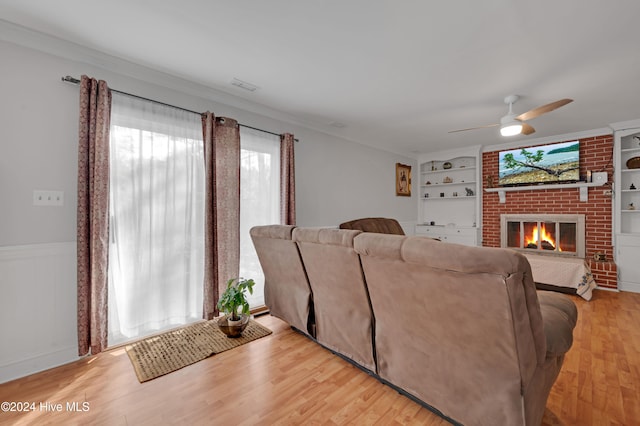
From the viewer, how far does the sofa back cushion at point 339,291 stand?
1815 millimetres

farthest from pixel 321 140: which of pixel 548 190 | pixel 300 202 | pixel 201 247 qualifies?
pixel 548 190

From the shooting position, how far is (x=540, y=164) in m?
4.86

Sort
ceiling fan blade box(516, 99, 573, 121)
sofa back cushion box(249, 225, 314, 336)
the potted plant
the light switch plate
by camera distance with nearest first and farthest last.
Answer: the light switch plate < sofa back cushion box(249, 225, 314, 336) < the potted plant < ceiling fan blade box(516, 99, 573, 121)

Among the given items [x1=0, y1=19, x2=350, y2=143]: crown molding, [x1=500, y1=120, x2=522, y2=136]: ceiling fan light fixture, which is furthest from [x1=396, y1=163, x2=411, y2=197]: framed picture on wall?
[x1=0, y1=19, x2=350, y2=143]: crown molding

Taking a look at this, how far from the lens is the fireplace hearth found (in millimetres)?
4516

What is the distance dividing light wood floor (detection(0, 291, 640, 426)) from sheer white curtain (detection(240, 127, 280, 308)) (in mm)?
1081

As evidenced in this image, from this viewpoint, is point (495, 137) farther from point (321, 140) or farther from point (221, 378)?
point (221, 378)

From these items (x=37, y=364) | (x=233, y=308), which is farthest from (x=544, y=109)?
(x=37, y=364)

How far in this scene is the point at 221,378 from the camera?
1.96 metres

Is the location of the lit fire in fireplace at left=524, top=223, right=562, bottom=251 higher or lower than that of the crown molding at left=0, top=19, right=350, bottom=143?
lower

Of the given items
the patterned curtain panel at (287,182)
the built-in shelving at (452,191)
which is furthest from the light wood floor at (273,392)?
the built-in shelving at (452,191)

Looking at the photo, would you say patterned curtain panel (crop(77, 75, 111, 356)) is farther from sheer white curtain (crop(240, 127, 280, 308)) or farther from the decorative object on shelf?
the decorative object on shelf

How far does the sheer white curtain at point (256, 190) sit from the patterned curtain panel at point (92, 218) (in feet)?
4.32

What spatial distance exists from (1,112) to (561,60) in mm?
4459
